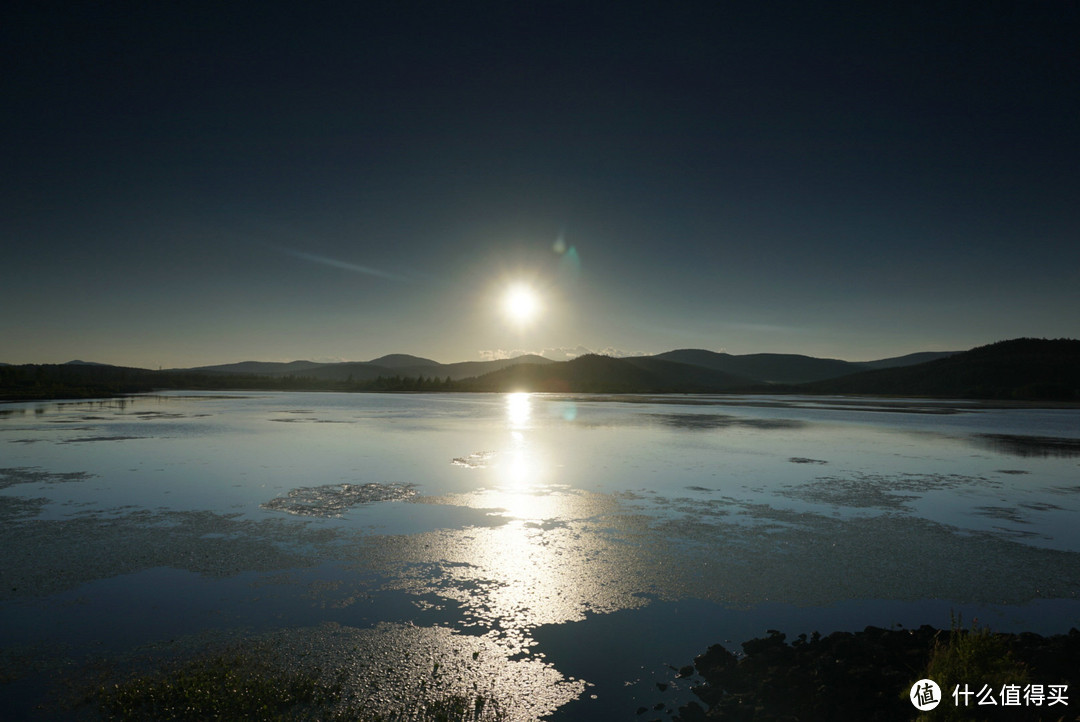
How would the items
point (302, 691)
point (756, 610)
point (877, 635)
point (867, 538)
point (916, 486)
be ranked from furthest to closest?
1. point (916, 486)
2. point (867, 538)
3. point (756, 610)
4. point (877, 635)
5. point (302, 691)

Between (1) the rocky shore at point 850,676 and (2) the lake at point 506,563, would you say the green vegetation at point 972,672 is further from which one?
(2) the lake at point 506,563

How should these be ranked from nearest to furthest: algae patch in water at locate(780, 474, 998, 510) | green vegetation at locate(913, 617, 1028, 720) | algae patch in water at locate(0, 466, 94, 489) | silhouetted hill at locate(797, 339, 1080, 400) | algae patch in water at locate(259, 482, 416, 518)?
1. green vegetation at locate(913, 617, 1028, 720)
2. algae patch in water at locate(259, 482, 416, 518)
3. algae patch in water at locate(780, 474, 998, 510)
4. algae patch in water at locate(0, 466, 94, 489)
5. silhouetted hill at locate(797, 339, 1080, 400)

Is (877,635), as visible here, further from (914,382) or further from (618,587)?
(914,382)

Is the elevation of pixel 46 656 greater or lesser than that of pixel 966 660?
lesser

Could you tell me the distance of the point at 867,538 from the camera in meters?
12.2

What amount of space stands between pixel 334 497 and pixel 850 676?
13.5 meters

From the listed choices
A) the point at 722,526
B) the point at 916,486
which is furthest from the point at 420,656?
the point at 916,486

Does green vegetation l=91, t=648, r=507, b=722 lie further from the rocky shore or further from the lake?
the rocky shore

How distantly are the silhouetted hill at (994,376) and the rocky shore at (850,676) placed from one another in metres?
122

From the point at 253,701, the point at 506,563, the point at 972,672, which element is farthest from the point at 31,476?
the point at 972,672

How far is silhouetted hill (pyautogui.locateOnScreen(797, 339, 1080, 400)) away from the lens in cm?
10194

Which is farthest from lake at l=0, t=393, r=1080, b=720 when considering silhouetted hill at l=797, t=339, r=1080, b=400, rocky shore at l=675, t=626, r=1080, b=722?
silhouetted hill at l=797, t=339, r=1080, b=400

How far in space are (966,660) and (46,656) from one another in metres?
10.6

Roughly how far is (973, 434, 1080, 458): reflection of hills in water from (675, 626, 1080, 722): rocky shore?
2557cm
